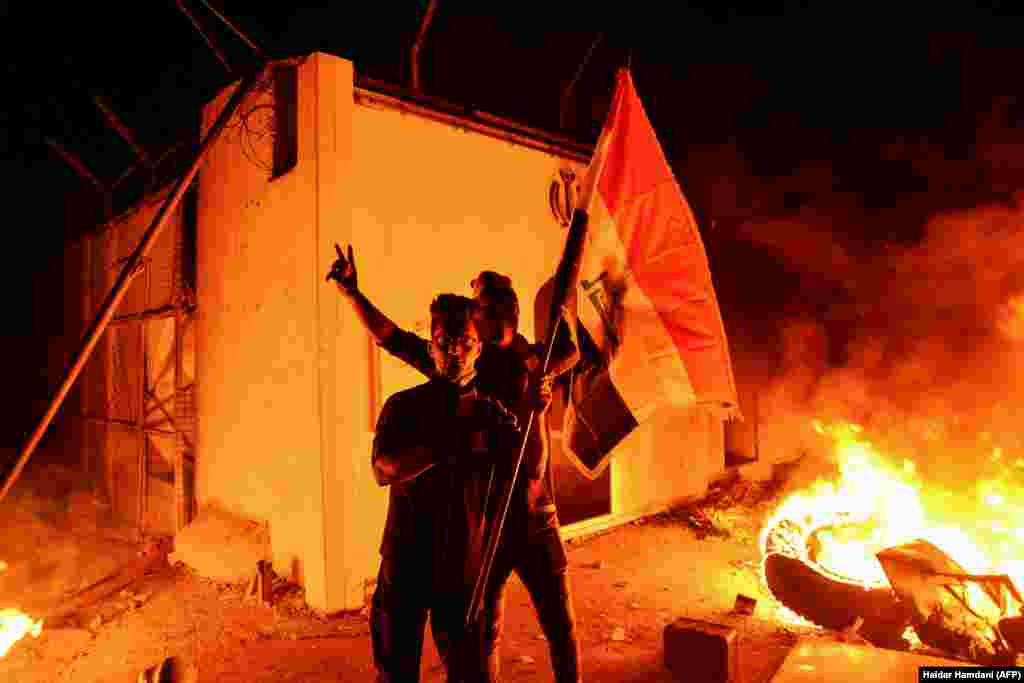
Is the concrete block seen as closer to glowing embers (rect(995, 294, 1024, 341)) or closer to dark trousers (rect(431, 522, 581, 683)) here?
dark trousers (rect(431, 522, 581, 683))

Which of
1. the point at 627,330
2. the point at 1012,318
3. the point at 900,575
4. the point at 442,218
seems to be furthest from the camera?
Answer: the point at 1012,318

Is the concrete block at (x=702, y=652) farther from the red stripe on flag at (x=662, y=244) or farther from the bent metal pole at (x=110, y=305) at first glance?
the bent metal pole at (x=110, y=305)

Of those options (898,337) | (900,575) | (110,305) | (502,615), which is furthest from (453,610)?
(898,337)

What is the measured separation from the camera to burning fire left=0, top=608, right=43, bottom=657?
4656mm

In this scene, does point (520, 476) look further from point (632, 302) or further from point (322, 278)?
point (322, 278)

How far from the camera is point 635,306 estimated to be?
3447 mm

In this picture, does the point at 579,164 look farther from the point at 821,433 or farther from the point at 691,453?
the point at 821,433

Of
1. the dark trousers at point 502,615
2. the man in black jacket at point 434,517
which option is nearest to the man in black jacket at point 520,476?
the dark trousers at point 502,615

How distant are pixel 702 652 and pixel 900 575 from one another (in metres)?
1.90

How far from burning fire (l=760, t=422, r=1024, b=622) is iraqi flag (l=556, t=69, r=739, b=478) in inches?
117

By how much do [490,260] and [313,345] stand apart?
7.23 feet

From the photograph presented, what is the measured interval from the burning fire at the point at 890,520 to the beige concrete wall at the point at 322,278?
12.1 feet

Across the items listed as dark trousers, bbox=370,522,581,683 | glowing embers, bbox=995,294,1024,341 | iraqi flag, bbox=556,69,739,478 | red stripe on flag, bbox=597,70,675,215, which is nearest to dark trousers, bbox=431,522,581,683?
dark trousers, bbox=370,522,581,683

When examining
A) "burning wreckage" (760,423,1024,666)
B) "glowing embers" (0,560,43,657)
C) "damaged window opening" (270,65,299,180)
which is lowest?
"glowing embers" (0,560,43,657)
